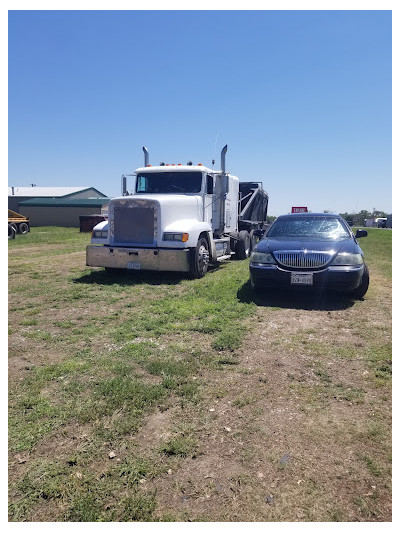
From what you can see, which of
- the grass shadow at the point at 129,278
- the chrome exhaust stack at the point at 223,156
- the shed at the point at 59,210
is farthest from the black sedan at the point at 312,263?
the shed at the point at 59,210

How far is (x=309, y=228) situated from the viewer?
25.4ft

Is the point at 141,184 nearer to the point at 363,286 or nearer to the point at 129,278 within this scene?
the point at 129,278

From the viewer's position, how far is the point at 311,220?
8000 mm

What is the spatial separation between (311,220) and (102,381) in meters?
5.86

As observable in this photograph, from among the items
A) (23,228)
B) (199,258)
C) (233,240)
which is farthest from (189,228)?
(23,228)

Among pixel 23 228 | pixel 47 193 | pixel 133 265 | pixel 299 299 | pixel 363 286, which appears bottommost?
pixel 299 299

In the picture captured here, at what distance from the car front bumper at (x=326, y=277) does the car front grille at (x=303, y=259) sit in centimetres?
11

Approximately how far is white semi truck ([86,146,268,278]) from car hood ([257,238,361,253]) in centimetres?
162

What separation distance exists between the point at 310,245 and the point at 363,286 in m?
1.27

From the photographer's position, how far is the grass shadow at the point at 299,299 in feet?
21.5

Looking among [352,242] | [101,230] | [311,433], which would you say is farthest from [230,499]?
[101,230]

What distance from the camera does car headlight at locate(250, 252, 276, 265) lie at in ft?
22.1

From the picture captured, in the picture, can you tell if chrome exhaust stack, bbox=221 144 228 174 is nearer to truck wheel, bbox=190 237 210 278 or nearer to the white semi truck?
the white semi truck

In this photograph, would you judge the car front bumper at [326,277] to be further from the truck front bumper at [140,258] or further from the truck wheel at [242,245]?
the truck wheel at [242,245]
